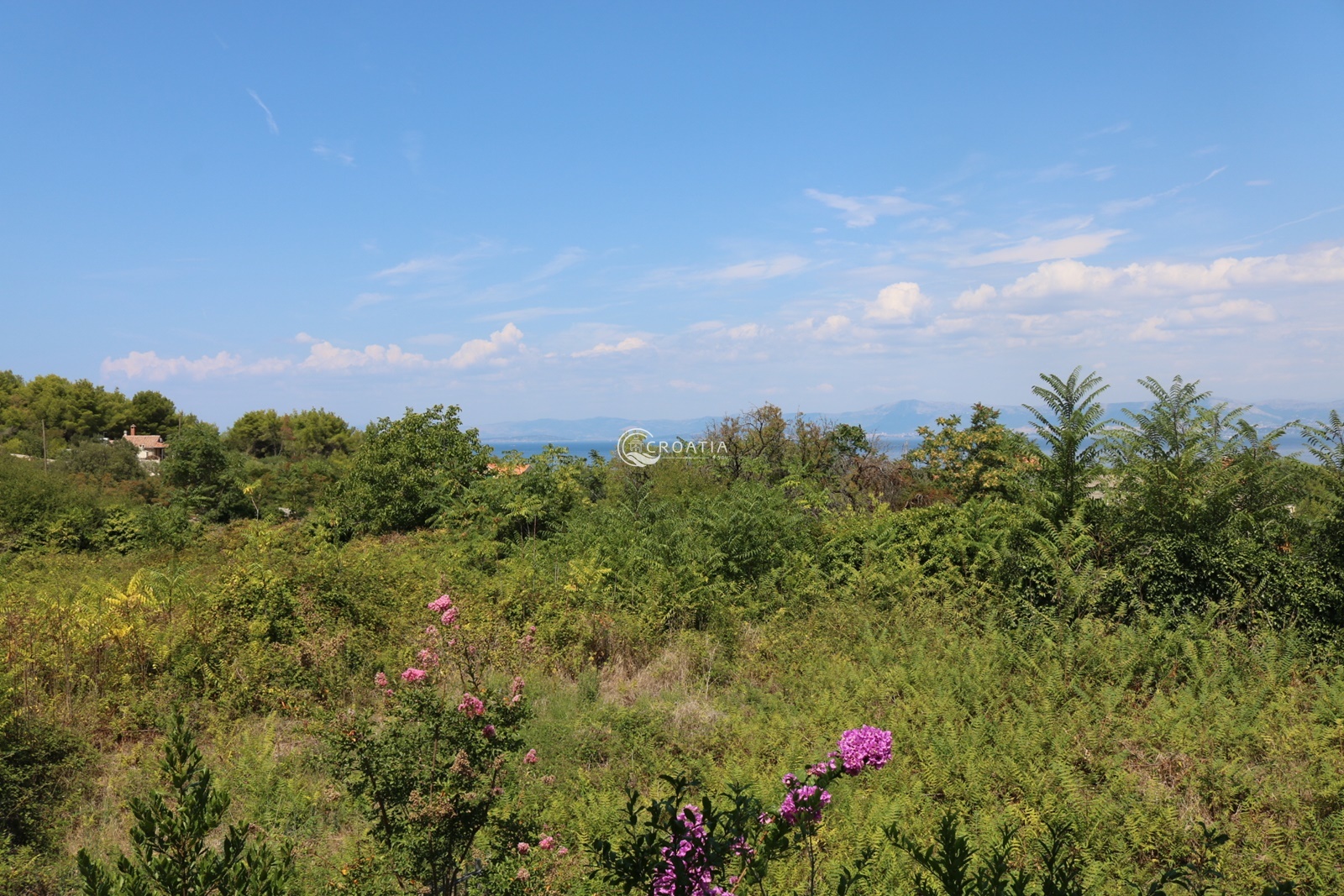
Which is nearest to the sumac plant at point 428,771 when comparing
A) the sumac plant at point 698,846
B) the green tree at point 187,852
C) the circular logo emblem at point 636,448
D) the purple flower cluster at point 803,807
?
the green tree at point 187,852

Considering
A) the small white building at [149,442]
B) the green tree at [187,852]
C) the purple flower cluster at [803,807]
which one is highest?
the small white building at [149,442]

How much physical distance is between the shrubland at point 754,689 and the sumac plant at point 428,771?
0.05 feet

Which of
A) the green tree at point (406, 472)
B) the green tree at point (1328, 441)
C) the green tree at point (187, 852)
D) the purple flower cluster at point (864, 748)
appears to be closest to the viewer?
the green tree at point (187, 852)

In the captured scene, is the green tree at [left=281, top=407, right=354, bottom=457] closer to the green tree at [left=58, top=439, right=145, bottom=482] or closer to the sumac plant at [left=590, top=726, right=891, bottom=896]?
the green tree at [left=58, top=439, right=145, bottom=482]

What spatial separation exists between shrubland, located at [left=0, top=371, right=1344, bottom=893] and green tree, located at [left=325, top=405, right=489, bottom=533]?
2.18 meters

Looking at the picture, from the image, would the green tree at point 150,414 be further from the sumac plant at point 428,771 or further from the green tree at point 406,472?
the sumac plant at point 428,771

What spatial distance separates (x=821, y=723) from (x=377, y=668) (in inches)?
140

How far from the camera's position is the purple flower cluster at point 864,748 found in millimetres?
2896

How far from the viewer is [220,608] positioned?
6.71m

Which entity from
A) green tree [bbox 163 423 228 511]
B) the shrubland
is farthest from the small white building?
the shrubland

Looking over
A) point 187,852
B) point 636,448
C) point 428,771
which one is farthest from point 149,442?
point 187,852

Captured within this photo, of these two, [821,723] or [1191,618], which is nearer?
[821,723]

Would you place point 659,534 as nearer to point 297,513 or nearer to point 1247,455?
point 1247,455

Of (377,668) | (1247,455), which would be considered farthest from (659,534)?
(1247,455)
